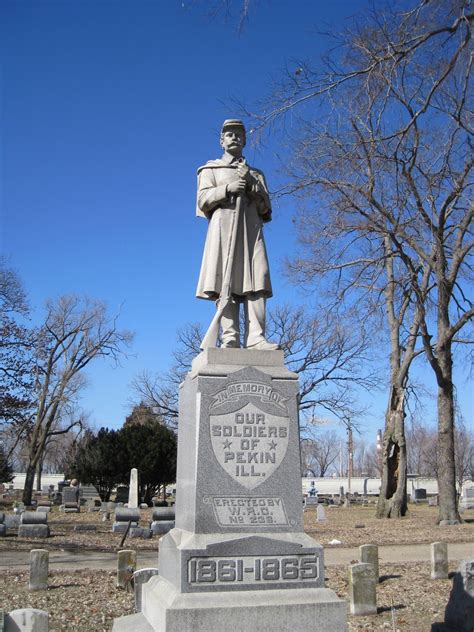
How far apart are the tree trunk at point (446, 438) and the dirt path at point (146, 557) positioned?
4559 millimetres

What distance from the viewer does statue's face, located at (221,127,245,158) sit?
24.3 ft

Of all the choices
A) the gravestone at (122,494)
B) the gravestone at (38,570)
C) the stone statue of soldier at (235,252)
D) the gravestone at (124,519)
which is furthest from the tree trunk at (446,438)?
the gravestone at (122,494)

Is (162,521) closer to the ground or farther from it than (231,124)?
closer to the ground

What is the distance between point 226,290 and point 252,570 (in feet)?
9.19

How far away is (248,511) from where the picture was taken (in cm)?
586

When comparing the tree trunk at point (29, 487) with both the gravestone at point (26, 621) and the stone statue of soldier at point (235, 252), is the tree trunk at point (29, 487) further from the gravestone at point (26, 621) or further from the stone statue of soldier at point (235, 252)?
the gravestone at point (26, 621)

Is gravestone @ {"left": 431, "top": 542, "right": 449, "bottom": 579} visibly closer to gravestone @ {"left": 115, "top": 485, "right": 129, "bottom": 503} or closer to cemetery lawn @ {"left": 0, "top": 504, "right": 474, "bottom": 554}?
cemetery lawn @ {"left": 0, "top": 504, "right": 474, "bottom": 554}

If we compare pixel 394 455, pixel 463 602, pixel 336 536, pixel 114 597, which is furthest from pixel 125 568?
pixel 394 455

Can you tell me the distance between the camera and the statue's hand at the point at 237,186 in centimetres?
698

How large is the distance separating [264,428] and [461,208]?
15750mm

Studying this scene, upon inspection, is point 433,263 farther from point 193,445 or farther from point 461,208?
point 193,445

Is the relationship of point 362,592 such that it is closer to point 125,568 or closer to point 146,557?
point 125,568

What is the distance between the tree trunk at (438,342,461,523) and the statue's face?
14.9 metres

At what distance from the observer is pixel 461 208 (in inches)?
778
